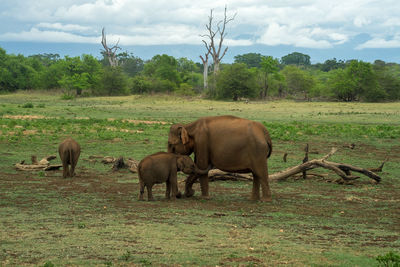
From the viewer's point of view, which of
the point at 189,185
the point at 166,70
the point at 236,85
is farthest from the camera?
the point at 166,70

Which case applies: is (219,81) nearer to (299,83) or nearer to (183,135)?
(299,83)

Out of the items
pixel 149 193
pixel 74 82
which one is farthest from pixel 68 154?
pixel 74 82

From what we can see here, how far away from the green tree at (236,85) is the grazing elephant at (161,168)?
52.1 metres

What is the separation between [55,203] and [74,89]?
68.2 metres

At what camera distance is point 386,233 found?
954cm

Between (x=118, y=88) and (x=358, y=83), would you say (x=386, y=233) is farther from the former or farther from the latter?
(x=118, y=88)

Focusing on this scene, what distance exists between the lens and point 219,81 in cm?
6588

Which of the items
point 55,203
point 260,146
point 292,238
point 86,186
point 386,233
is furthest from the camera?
point 86,186

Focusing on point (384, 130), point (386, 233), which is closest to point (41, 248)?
point (386, 233)

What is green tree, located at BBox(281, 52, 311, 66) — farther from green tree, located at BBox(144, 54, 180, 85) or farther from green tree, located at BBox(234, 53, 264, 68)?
green tree, located at BBox(144, 54, 180, 85)

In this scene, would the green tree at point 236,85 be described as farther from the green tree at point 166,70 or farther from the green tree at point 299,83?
the green tree at point 166,70

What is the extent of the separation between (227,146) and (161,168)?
66.0 inches

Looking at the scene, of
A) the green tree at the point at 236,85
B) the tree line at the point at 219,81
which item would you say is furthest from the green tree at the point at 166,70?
the green tree at the point at 236,85

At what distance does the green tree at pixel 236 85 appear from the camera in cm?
6444
